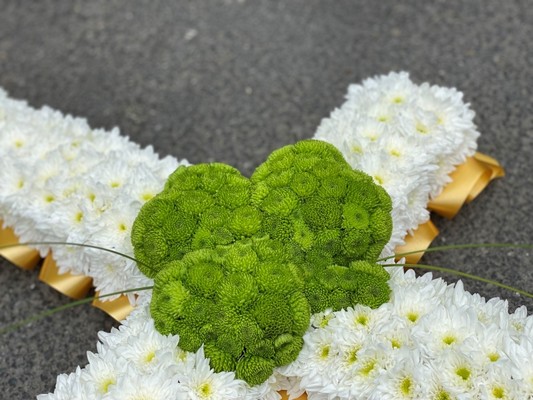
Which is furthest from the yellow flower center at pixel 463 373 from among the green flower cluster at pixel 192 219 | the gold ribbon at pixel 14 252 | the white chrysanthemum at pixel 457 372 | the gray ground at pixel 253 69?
the gold ribbon at pixel 14 252

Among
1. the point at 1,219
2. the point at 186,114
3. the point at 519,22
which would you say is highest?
the point at 519,22

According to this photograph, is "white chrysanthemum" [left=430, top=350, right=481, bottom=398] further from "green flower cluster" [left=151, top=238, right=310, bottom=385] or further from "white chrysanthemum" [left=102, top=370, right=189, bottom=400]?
"white chrysanthemum" [left=102, top=370, right=189, bottom=400]

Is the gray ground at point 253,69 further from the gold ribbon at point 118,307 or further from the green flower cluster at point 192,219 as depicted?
the green flower cluster at point 192,219

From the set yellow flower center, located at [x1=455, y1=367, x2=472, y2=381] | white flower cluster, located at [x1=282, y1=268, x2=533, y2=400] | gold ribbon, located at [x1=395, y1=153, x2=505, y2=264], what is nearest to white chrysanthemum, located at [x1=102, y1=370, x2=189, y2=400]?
white flower cluster, located at [x1=282, y1=268, x2=533, y2=400]

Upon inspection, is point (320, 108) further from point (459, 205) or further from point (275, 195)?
point (275, 195)

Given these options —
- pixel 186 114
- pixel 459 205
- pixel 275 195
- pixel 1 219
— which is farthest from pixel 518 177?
pixel 1 219

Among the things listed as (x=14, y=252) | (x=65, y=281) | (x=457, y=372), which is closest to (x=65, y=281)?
(x=65, y=281)

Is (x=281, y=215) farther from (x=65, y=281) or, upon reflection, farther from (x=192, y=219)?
(x=65, y=281)
